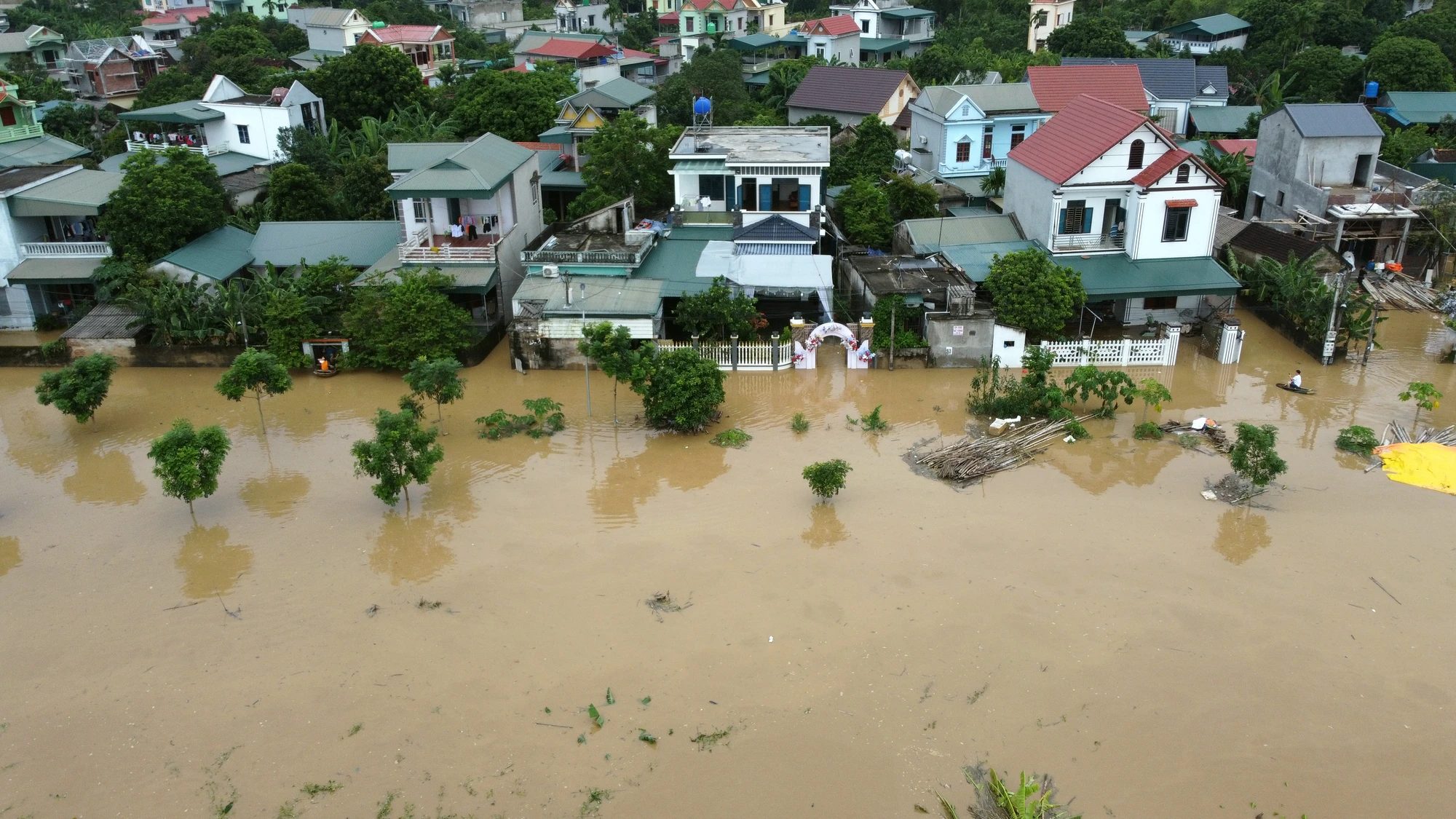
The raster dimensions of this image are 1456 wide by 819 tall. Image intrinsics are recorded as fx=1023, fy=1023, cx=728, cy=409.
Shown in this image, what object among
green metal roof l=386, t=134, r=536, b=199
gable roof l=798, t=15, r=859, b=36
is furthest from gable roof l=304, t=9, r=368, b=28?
green metal roof l=386, t=134, r=536, b=199

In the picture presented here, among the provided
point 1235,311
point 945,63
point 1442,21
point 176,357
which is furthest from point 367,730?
point 1442,21

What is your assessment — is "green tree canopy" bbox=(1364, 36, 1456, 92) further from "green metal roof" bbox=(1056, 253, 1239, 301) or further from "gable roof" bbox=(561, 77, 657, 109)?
"gable roof" bbox=(561, 77, 657, 109)

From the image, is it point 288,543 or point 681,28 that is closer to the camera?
point 288,543

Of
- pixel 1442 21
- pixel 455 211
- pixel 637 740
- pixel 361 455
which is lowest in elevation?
pixel 637 740

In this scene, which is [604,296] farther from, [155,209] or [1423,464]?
[1423,464]

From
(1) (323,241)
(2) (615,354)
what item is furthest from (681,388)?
(1) (323,241)

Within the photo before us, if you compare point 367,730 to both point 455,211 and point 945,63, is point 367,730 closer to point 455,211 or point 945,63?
point 455,211

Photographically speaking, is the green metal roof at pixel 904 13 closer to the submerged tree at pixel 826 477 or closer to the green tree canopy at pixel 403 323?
the green tree canopy at pixel 403 323
